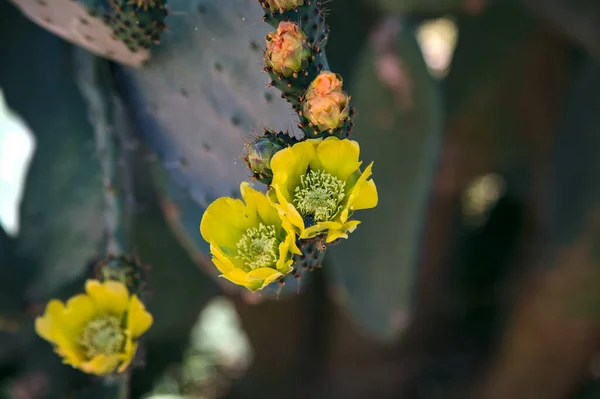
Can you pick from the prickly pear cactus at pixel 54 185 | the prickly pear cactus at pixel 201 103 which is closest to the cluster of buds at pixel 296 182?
the prickly pear cactus at pixel 201 103

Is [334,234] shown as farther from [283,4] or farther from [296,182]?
[283,4]

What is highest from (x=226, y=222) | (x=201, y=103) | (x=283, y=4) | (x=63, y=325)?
(x=283, y=4)

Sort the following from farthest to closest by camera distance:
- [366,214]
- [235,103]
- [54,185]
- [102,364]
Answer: [366,214] → [54,185] → [235,103] → [102,364]

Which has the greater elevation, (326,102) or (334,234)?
(326,102)

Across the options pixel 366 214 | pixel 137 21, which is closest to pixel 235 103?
pixel 137 21

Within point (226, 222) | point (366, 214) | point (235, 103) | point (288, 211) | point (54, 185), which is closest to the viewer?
point (288, 211)

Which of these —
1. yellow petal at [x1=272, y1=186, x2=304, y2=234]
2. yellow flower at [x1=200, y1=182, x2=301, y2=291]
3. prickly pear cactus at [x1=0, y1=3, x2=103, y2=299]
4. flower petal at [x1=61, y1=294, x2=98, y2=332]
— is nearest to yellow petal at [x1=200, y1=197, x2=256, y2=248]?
yellow flower at [x1=200, y1=182, x2=301, y2=291]

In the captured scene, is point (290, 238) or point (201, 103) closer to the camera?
point (290, 238)

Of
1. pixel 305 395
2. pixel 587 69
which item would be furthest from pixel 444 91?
pixel 305 395
